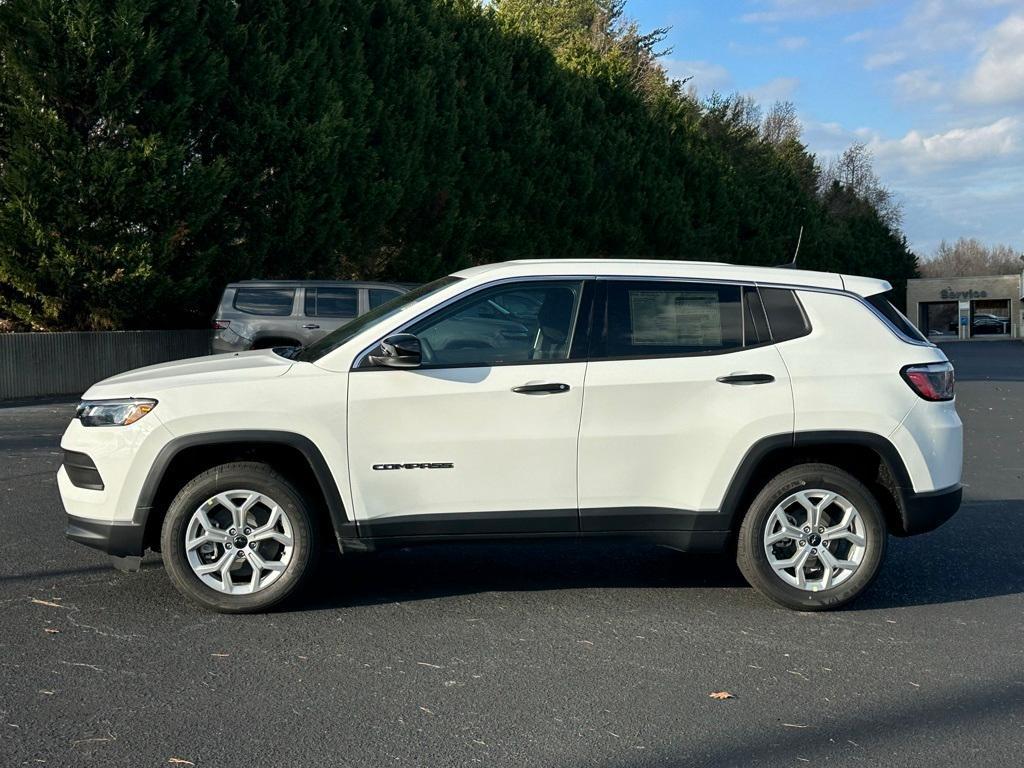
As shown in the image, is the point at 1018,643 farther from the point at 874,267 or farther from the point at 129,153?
the point at 874,267

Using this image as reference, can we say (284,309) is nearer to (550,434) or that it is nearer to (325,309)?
(325,309)

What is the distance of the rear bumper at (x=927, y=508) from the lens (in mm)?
6062

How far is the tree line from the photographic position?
1961 centimetres

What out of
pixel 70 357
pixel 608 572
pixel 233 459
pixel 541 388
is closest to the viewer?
pixel 541 388

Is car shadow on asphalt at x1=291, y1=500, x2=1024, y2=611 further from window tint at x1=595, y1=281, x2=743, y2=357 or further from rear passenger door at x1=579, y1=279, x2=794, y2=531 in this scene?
window tint at x1=595, y1=281, x2=743, y2=357

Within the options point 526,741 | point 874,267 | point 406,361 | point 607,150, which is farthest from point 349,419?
point 874,267

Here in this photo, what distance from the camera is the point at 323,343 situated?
20.3 ft

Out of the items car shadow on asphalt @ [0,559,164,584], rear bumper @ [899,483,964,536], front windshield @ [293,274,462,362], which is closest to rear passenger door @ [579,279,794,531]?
rear bumper @ [899,483,964,536]

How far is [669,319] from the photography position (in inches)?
239

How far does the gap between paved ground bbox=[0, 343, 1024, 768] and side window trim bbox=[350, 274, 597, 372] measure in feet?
4.26

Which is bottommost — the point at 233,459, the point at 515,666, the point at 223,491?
the point at 515,666

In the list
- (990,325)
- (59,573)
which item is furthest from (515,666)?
(990,325)

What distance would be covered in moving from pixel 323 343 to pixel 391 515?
1.06m

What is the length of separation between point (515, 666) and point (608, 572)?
1.93m
